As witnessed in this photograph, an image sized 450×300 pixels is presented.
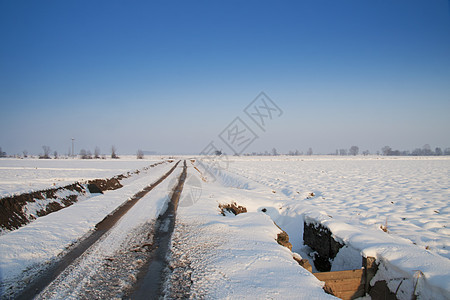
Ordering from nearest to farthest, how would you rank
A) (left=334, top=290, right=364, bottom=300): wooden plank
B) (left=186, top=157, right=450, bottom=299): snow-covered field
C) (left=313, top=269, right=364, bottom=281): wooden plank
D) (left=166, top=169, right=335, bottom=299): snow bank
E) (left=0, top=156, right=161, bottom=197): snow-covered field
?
(left=166, top=169, right=335, bottom=299): snow bank, (left=186, top=157, right=450, bottom=299): snow-covered field, (left=313, top=269, right=364, bottom=281): wooden plank, (left=334, top=290, right=364, bottom=300): wooden plank, (left=0, top=156, right=161, bottom=197): snow-covered field

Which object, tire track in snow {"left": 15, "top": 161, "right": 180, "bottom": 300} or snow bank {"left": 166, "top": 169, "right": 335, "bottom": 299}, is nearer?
snow bank {"left": 166, "top": 169, "right": 335, "bottom": 299}

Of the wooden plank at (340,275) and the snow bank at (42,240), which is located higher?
the snow bank at (42,240)

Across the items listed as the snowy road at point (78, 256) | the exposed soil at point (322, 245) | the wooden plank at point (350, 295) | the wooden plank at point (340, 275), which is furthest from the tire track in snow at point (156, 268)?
the exposed soil at point (322, 245)

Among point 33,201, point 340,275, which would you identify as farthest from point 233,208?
point 33,201

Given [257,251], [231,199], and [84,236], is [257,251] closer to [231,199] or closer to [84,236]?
[84,236]

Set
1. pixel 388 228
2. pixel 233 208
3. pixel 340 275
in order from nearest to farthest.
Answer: pixel 340 275 < pixel 388 228 < pixel 233 208

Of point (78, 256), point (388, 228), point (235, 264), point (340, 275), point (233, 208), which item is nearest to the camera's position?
point (235, 264)

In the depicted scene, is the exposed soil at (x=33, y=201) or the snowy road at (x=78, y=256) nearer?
the snowy road at (x=78, y=256)

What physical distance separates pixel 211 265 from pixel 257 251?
933 mm

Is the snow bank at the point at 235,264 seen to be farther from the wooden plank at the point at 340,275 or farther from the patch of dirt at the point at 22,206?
the patch of dirt at the point at 22,206

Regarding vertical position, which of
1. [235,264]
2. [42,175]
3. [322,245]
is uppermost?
[42,175]

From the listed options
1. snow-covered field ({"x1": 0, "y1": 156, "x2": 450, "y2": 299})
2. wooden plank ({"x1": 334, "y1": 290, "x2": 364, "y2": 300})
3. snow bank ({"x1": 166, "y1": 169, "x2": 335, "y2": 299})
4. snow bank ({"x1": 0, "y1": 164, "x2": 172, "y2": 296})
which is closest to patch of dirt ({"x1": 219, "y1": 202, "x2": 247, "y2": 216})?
snow-covered field ({"x1": 0, "y1": 156, "x2": 450, "y2": 299})

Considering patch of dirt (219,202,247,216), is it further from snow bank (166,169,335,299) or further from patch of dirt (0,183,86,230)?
patch of dirt (0,183,86,230)

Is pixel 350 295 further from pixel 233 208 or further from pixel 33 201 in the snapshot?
pixel 33 201
